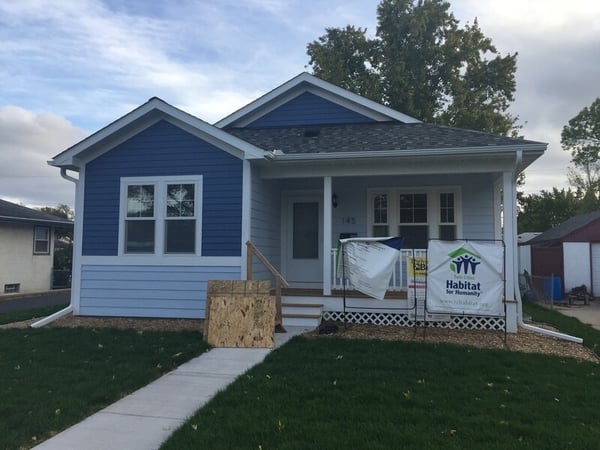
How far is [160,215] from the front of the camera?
9.09 m

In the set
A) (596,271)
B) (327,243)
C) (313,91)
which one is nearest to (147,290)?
(327,243)

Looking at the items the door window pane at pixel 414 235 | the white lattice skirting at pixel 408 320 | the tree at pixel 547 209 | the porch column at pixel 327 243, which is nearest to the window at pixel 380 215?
the door window pane at pixel 414 235

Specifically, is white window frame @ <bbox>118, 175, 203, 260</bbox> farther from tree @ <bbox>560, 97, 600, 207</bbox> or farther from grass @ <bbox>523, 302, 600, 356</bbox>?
tree @ <bbox>560, 97, 600, 207</bbox>

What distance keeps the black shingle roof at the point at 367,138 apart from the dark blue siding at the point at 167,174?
1.19 meters

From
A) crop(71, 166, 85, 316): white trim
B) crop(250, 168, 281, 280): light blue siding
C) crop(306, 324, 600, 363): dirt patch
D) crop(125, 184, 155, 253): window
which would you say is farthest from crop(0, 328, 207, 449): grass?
crop(306, 324, 600, 363): dirt patch

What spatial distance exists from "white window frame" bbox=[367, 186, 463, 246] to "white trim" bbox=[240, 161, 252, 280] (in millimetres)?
2945

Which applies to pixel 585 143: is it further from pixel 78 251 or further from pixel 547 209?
pixel 78 251

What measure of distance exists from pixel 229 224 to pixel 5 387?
4666 mm

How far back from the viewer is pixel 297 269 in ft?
34.8

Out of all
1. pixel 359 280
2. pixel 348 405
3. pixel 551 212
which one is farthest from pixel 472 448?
pixel 551 212

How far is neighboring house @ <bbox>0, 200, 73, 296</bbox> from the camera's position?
1773 cm

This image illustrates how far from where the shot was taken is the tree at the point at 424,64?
931 inches

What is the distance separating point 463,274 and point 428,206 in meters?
3.03

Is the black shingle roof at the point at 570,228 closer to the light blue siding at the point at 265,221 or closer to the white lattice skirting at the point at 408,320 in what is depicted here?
the white lattice skirting at the point at 408,320
